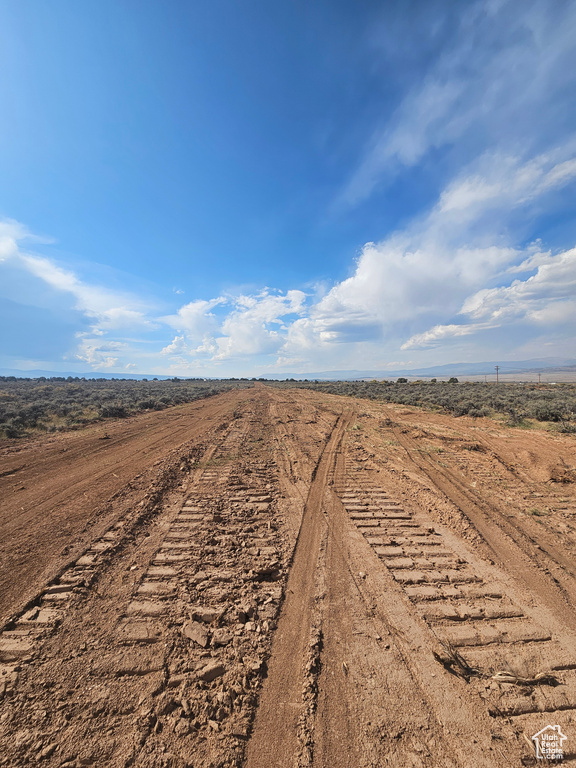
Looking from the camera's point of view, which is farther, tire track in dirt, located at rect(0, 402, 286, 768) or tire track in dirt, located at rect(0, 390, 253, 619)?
tire track in dirt, located at rect(0, 390, 253, 619)

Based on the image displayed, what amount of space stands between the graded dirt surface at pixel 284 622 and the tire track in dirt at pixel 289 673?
0.02 m

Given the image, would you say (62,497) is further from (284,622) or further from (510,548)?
(510,548)

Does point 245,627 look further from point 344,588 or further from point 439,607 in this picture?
point 439,607

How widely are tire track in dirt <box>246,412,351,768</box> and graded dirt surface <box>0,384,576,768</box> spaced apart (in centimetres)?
2

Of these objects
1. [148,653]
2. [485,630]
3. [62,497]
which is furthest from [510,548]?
[62,497]

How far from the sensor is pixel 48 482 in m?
7.96

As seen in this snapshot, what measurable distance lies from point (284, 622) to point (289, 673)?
597mm

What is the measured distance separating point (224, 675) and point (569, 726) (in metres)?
3.21

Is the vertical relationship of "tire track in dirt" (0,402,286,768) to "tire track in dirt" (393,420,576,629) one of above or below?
above

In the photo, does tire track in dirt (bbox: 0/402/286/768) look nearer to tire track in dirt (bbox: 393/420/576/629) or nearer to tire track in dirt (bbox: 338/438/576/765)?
tire track in dirt (bbox: 338/438/576/765)

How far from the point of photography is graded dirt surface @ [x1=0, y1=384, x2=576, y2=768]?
252 cm

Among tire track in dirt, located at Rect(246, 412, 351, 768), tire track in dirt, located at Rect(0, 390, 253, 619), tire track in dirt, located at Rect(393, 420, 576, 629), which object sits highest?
tire track in dirt, located at Rect(0, 390, 253, 619)

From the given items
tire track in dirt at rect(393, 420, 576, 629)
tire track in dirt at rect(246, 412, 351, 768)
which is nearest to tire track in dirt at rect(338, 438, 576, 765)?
tire track in dirt at rect(393, 420, 576, 629)

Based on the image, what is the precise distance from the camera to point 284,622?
3674 millimetres
